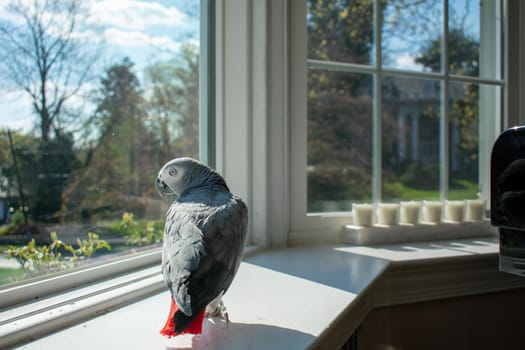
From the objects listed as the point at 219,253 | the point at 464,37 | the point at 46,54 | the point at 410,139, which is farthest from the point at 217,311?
the point at 464,37

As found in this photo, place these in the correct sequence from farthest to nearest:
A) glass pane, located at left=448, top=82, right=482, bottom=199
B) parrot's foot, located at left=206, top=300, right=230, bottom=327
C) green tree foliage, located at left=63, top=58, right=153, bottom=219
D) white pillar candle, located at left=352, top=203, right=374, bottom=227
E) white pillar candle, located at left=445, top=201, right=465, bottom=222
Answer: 1. glass pane, located at left=448, top=82, right=482, bottom=199
2. white pillar candle, located at left=445, top=201, right=465, bottom=222
3. white pillar candle, located at left=352, top=203, right=374, bottom=227
4. green tree foliage, located at left=63, top=58, right=153, bottom=219
5. parrot's foot, located at left=206, top=300, right=230, bottom=327

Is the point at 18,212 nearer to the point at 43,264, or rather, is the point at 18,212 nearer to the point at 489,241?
the point at 43,264

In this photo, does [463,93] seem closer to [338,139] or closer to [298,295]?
[338,139]

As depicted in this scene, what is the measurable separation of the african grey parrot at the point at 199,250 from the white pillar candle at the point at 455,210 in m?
0.94

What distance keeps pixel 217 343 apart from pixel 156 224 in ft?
1.44

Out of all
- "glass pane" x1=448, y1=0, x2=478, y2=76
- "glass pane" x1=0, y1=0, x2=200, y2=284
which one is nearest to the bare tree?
"glass pane" x1=0, y1=0, x2=200, y2=284

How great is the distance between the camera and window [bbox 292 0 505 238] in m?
1.18

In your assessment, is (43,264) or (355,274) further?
(355,274)

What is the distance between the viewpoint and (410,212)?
1205 millimetres

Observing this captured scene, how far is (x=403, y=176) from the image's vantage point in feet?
4.33

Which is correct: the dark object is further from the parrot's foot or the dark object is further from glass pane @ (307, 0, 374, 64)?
glass pane @ (307, 0, 374, 64)

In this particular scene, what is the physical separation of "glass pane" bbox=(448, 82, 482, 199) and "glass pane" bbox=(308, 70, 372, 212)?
1.10 ft

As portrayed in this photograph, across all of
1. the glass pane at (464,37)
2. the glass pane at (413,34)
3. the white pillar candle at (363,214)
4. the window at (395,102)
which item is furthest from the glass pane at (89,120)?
the glass pane at (464,37)

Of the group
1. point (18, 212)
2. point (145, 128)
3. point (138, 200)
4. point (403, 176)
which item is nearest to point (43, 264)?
point (18, 212)
